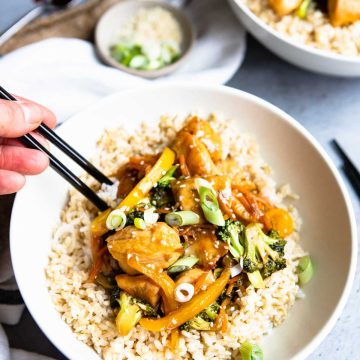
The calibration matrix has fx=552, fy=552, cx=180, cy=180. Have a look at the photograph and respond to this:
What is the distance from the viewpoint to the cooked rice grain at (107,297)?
280 cm

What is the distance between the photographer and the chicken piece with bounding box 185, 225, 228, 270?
282cm

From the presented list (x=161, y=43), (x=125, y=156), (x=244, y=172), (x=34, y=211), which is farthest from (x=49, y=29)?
(x=244, y=172)

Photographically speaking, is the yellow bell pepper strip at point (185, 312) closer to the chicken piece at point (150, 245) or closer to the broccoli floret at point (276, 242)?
the chicken piece at point (150, 245)

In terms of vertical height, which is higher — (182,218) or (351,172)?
(182,218)

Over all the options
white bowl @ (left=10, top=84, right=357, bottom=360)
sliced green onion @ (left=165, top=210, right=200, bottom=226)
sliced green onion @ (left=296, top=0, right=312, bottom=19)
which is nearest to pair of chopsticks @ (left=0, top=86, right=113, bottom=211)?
white bowl @ (left=10, top=84, right=357, bottom=360)

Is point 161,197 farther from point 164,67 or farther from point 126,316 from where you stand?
point 164,67

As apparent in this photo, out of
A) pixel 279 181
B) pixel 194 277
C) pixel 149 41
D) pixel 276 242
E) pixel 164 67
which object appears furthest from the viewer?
pixel 149 41

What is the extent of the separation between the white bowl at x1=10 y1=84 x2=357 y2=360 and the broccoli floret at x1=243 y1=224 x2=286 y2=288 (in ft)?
1.04

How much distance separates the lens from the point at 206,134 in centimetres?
321

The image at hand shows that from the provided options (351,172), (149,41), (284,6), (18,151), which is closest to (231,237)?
(18,151)

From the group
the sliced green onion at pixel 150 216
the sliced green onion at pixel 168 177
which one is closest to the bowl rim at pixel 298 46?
the sliced green onion at pixel 168 177

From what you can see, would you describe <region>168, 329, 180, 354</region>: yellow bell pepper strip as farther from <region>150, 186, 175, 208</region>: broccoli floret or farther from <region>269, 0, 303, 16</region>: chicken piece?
<region>269, 0, 303, 16</region>: chicken piece

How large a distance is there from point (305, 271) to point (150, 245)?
3.15 feet

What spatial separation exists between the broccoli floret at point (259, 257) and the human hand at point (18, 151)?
44.9 inches
